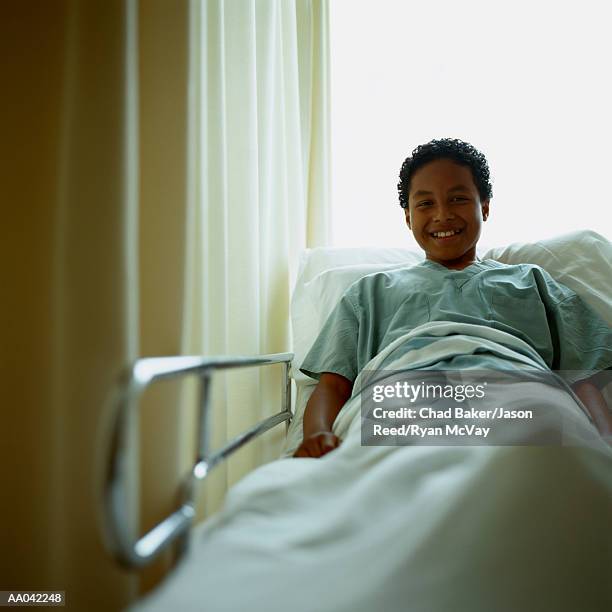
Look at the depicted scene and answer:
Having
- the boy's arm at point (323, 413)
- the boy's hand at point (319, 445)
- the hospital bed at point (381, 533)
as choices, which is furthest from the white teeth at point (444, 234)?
the hospital bed at point (381, 533)

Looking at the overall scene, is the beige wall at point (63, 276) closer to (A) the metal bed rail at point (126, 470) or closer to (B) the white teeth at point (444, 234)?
(A) the metal bed rail at point (126, 470)

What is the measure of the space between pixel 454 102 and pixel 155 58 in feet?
5.12

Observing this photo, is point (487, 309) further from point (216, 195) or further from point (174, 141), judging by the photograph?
point (174, 141)

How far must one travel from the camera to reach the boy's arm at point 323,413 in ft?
3.38

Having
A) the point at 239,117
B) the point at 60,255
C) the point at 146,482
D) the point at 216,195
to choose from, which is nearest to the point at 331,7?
the point at 239,117

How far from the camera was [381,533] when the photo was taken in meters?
0.63

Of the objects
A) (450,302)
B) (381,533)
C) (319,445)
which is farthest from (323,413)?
(381,533)

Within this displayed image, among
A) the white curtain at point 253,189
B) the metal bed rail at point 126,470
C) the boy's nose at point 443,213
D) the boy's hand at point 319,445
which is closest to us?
the metal bed rail at point 126,470

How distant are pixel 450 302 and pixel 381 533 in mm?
778

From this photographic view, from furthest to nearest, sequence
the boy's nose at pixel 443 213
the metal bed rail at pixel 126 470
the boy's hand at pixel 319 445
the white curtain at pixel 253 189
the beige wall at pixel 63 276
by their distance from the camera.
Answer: the boy's nose at pixel 443 213 < the white curtain at pixel 253 189 < the boy's hand at pixel 319 445 < the beige wall at pixel 63 276 < the metal bed rail at pixel 126 470

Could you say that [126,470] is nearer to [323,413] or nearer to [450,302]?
[323,413]

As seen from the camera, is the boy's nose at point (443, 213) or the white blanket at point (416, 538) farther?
the boy's nose at point (443, 213)

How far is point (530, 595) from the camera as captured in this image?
2.03 feet

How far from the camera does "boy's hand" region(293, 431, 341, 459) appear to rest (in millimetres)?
1015
